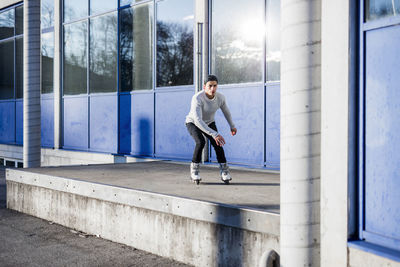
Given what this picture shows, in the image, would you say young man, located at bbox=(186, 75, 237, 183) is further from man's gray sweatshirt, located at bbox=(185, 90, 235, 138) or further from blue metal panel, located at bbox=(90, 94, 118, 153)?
blue metal panel, located at bbox=(90, 94, 118, 153)

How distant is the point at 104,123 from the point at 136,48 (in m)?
2.54

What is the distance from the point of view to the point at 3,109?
750 inches

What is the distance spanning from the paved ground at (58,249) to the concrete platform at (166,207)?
0.20 metres

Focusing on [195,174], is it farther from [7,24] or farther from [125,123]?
[7,24]

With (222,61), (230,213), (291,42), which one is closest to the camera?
(291,42)

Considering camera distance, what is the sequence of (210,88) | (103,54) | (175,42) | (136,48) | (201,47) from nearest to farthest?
(210,88) → (201,47) → (175,42) → (136,48) → (103,54)

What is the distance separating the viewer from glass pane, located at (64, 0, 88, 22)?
14539 mm

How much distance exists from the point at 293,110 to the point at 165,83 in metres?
8.14

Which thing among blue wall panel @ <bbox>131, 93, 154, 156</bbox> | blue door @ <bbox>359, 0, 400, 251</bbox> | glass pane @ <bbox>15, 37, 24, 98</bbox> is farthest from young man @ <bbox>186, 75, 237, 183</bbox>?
glass pane @ <bbox>15, 37, 24, 98</bbox>

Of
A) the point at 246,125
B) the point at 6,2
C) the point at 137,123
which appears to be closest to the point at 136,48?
the point at 137,123

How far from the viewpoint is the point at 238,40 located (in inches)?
398

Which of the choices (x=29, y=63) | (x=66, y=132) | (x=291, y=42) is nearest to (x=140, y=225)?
(x=291, y=42)

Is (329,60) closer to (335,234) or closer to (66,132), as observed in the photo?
(335,234)

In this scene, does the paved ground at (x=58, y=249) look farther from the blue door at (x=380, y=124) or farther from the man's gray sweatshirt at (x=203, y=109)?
the blue door at (x=380, y=124)
